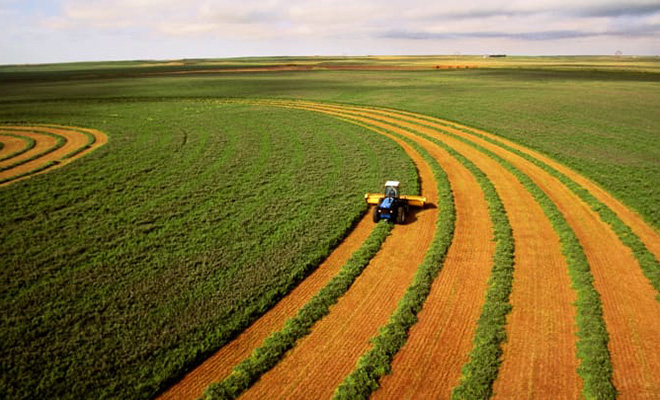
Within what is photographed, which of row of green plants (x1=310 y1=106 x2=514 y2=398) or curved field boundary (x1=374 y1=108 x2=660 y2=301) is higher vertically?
curved field boundary (x1=374 y1=108 x2=660 y2=301)

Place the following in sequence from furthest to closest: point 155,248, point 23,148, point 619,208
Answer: point 23,148, point 619,208, point 155,248

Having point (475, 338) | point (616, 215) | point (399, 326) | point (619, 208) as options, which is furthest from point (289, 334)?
point (619, 208)

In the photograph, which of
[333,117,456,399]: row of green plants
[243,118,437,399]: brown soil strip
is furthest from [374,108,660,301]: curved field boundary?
[243,118,437,399]: brown soil strip

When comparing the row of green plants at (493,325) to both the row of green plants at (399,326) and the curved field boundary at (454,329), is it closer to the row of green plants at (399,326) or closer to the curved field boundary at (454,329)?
the curved field boundary at (454,329)

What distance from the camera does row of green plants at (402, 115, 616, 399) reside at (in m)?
10.4

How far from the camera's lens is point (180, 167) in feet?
100

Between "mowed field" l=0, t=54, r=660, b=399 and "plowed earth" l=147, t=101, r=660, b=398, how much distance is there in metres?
0.07

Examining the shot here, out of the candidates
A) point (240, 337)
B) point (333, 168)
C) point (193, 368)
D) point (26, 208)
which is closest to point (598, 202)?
point (333, 168)

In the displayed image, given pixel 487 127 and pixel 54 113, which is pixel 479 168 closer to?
pixel 487 127

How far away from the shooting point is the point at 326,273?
16.5 m

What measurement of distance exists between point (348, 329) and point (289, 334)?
209 centimetres

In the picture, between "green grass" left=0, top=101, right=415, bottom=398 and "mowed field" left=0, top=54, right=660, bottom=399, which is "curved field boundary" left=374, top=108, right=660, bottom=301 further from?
"green grass" left=0, top=101, right=415, bottom=398

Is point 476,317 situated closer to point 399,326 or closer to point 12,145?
point 399,326

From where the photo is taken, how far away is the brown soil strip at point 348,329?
1095 centimetres
